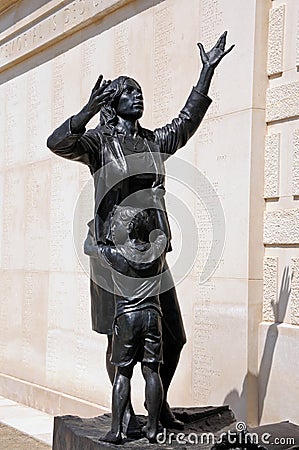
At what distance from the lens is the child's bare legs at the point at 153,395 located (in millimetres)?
4504

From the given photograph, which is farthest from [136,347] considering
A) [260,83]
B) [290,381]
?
[260,83]

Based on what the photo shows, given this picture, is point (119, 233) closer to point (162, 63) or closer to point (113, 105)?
point (113, 105)

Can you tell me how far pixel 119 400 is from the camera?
4551mm

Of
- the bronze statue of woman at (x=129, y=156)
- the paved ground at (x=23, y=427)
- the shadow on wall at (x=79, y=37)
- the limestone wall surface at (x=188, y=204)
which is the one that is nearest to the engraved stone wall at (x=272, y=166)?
the limestone wall surface at (x=188, y=204)

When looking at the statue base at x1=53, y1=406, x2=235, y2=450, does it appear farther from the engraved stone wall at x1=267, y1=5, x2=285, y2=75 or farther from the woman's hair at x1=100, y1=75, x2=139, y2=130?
the engraved stone wall at x1=267, y1=5, x2=285, y2=75

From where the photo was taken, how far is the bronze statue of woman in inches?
187

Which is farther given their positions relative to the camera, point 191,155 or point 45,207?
point 45,207

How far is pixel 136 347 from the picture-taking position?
15.0 ft

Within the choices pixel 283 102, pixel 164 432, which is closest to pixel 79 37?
pixel 283 102

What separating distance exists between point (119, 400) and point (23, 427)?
11.1 ft

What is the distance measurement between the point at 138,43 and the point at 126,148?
3.08 m

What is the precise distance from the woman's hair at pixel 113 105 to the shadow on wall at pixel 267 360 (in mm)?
1899

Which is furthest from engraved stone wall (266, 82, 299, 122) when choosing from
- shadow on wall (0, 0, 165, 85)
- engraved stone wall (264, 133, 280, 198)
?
shadow on wall (0, 0, 165, 85)

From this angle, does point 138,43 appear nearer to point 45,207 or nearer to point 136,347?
point 45,207
